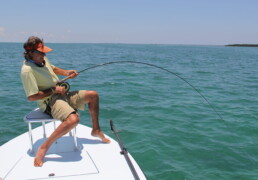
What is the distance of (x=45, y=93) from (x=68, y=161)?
0.85m

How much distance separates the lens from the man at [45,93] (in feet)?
10.0

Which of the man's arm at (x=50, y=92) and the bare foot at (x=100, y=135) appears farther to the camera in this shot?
the bare foot at (x=100, y=135)

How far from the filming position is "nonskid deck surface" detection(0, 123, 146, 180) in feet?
9.33

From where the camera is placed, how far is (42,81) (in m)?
3.24

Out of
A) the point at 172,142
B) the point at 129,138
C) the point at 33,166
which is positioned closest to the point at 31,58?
the point at 33,166

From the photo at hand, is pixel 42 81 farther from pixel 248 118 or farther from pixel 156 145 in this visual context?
pixel 248 118

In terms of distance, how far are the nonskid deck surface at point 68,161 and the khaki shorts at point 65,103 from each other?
502mm

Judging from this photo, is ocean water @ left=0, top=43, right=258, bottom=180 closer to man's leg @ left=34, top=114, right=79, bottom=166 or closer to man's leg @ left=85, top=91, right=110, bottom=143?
man's leg @ left=85, top=91, right=110, bottom=143

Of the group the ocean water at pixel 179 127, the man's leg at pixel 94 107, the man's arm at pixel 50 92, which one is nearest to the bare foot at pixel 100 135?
the man's leg at pixel 94 107

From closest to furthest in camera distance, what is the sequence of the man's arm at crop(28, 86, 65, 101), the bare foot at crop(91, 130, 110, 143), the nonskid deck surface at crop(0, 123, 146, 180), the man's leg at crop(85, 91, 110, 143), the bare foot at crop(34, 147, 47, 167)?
the nonskid deck surface at crop(0, 123, 146, 180) → the bare foot at crop(34, 147, 47, 167) → the man's arm at crop(28, 86, 65, 101) → the man's leg at crop(85, 91, 110, 143) → the bare foot at crop(91, 130, 110, 143)

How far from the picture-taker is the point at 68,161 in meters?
3.12

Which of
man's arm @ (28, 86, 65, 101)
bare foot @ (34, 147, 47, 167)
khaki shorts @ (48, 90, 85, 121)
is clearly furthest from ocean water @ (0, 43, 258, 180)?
man's arm @ (28, 86, 65, 101)

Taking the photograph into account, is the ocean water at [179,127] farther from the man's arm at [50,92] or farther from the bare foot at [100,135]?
the man's arm at [50,92]

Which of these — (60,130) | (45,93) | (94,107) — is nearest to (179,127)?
(94,107)
